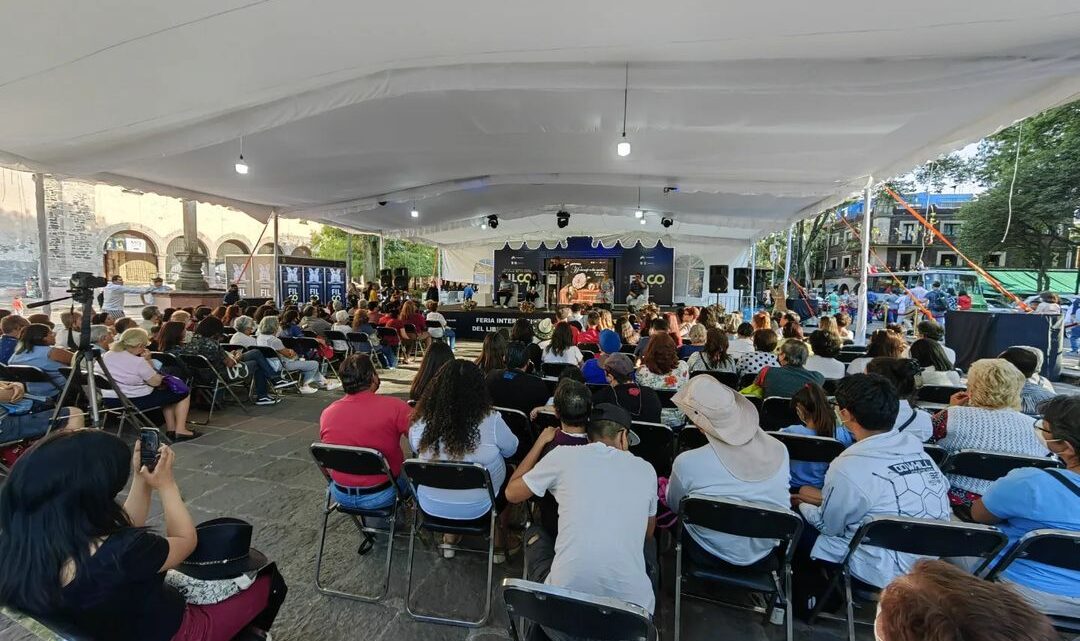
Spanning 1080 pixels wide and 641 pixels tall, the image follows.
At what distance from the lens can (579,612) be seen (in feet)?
4.29

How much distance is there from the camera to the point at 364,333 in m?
7.47

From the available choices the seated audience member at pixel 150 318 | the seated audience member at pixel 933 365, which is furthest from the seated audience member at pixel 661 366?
the seated audience member at pixel 150 318

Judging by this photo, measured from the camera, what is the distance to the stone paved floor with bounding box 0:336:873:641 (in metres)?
2.16

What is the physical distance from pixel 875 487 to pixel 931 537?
0.72 ft

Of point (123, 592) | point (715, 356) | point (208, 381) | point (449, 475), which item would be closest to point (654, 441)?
point (449, 475)

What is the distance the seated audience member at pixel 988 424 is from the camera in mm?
2406

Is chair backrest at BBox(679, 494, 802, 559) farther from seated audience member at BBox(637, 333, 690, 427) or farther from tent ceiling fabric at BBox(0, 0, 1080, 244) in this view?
tent ceiling fabric at BBox(0, 0, 1080, 244)

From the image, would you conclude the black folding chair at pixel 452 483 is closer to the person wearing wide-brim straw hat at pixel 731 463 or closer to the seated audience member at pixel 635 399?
the person wearing wide-brim straw hat at pixel 731 463

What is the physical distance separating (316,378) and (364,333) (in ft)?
3.36

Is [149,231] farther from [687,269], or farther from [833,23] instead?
[833,23]

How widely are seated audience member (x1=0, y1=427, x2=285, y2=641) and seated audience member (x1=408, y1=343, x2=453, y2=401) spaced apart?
194 cm

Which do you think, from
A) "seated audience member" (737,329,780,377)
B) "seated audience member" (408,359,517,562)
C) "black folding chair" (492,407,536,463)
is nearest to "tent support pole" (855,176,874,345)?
"seated audience member" (737,329,780,377)

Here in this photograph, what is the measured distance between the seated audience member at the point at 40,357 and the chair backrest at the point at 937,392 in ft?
23.7

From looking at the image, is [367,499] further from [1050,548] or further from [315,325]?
[315,325]
